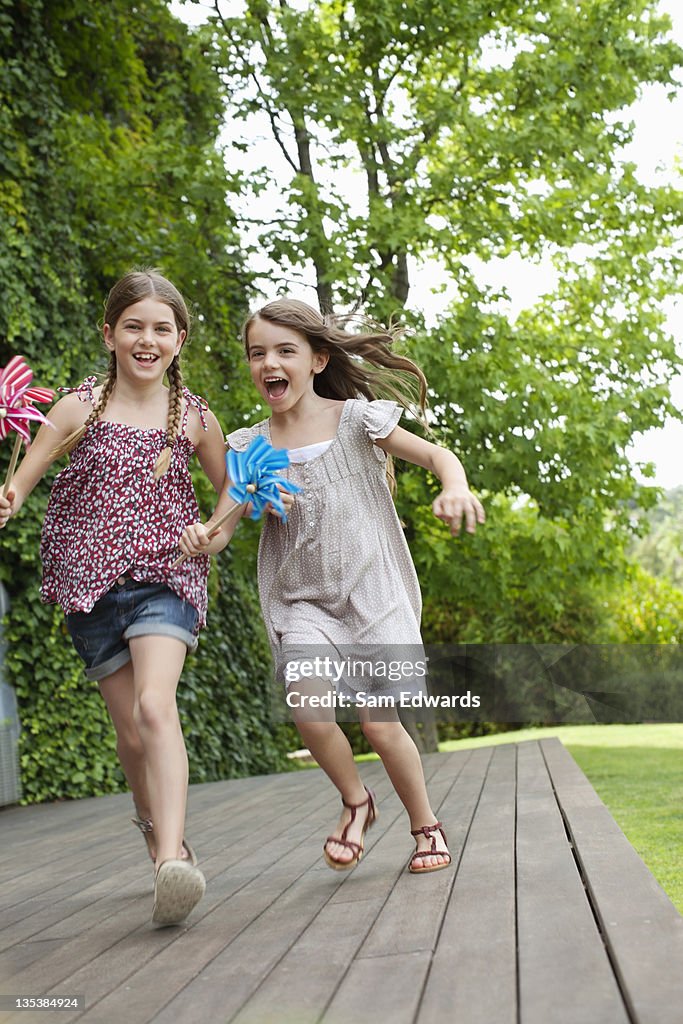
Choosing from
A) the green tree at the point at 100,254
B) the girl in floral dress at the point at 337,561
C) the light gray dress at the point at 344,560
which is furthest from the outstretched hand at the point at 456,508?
Result: the green tree at the point at 100,254

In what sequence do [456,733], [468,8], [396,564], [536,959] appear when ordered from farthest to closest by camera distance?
[456,733], [468,8], [396,564], [536,959]

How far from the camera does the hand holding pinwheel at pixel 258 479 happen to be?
105 inches

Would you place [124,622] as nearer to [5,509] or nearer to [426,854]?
[5,509]

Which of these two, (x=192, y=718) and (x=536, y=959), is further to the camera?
(x=192, y=718)

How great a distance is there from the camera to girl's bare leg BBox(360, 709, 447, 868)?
110 inches

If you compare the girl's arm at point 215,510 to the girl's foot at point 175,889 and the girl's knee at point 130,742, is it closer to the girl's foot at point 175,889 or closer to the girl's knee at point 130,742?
the girl's knee at point 130,742

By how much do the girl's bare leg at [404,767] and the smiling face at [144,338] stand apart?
109 cm

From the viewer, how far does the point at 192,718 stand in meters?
7.95

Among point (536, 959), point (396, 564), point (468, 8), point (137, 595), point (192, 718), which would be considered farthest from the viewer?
point (192, 718)

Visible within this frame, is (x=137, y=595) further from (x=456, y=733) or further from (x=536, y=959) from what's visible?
(x=456, y=733)

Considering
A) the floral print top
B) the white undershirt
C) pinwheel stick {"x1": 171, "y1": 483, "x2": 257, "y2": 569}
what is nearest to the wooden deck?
Answer: the floral print top

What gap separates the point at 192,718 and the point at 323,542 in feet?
17.7

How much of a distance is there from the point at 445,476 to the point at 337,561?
37cm

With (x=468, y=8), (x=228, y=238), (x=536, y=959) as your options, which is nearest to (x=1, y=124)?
(x=228, y=238)
